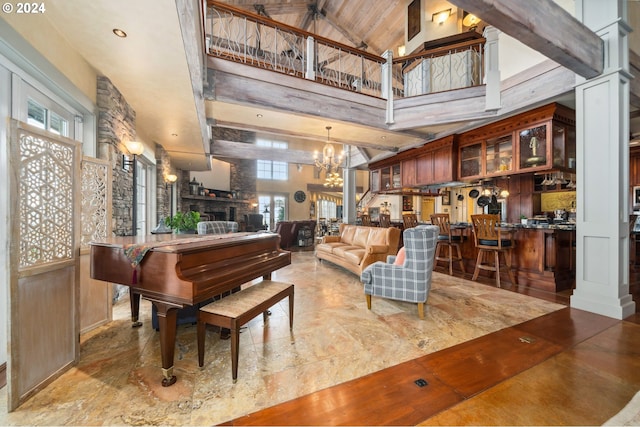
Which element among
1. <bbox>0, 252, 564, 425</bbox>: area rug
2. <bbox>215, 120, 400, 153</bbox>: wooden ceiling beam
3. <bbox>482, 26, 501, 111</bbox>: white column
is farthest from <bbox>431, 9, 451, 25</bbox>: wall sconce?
<bbox>0, 252, 564, 425</bbox>: area rug

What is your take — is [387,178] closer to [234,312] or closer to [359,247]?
[359,247]

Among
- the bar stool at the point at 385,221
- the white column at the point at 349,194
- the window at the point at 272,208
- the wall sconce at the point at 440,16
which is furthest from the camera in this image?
the window at the point at 272,208

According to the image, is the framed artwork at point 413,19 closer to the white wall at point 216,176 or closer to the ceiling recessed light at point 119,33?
the ceiling recessed light at point 119,33

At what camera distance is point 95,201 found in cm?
230

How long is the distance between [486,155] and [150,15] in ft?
17.1

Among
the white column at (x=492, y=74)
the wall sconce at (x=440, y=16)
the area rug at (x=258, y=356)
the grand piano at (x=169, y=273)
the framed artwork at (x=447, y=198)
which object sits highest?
the wall sconce at (x=440, y=16)

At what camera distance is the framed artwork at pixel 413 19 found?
5.54 m

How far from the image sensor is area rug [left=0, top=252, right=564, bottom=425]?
141 centimetres

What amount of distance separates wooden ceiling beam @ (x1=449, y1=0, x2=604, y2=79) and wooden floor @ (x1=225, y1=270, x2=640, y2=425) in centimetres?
255

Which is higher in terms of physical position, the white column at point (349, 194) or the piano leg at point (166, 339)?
the white column at point (349, 194)

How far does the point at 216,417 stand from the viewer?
134 centimetres

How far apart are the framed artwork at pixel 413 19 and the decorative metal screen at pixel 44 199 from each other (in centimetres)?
659

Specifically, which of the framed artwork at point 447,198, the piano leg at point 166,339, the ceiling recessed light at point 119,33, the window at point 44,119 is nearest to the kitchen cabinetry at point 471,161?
the framed artwork at point 447,198

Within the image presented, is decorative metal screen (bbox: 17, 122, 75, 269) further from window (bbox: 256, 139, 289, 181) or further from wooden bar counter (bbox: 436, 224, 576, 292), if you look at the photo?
window (bbox: 256, 139, 289, 181)
